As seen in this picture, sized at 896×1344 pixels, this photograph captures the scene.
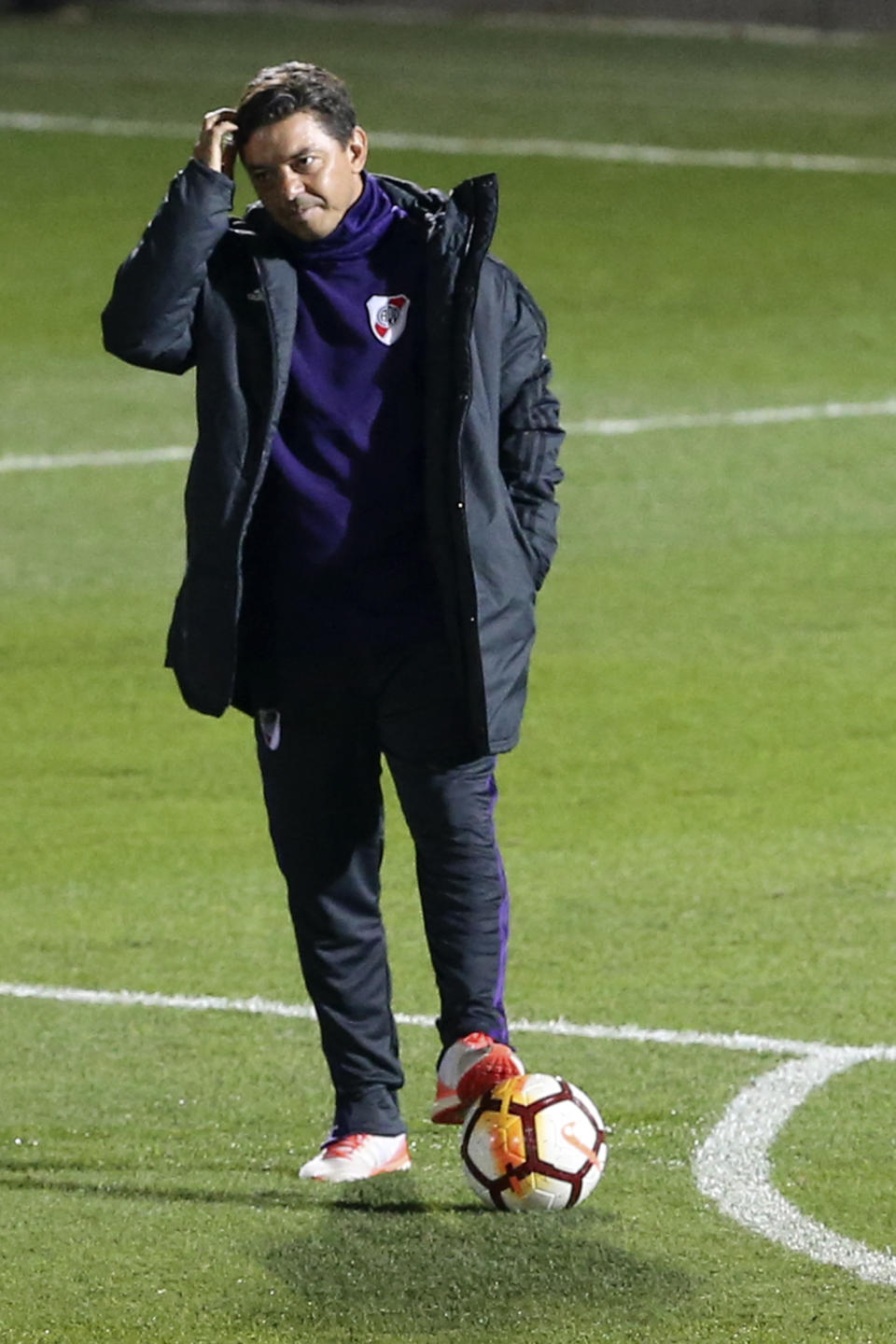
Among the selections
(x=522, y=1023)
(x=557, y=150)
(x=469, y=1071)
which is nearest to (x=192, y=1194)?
(x=469, y=1071)

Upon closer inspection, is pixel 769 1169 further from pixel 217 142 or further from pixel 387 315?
pixel 217 142

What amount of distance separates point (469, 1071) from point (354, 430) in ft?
4.25

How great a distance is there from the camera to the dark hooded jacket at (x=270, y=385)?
518 cm

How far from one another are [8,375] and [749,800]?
7773 mm

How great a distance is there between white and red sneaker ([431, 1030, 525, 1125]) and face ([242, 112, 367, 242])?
1.63 m

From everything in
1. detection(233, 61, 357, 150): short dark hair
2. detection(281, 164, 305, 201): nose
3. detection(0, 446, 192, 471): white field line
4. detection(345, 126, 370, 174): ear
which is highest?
detection(233, 61, 357, 150): short dark hair

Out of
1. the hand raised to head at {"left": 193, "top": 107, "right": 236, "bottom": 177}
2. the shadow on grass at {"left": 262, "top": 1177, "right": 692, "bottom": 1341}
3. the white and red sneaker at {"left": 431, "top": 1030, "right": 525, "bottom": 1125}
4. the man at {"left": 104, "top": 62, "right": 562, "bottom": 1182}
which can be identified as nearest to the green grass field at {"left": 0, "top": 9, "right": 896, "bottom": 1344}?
the shadow on grass at {"left": 262, "top": 1177, "right": 692, "bottom": 1341}

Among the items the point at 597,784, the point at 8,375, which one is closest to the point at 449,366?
the point at 597,784

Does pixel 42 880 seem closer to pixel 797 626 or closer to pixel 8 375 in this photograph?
pixel 797 626

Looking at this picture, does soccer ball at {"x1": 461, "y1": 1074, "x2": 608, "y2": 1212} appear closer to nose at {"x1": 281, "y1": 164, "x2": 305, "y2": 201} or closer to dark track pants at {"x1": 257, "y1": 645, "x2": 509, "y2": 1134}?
dark track pants at {"x1": 257, "y1": 645, "x2": 509, "y2": 1134}

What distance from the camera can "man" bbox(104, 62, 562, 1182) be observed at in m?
5.19

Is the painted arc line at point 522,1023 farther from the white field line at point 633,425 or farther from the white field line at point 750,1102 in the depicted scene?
the white field line at point 633,425

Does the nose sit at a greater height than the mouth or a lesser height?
greater

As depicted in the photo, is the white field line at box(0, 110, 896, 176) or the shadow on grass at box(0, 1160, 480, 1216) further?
the white field line at box(0, 110, 896, 176)
